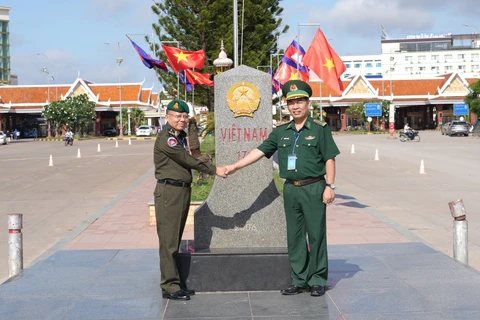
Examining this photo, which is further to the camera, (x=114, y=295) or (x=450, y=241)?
(x=450, y=241)

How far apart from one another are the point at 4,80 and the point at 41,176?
108m

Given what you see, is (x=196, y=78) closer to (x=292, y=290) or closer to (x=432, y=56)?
(x=292, y=290)

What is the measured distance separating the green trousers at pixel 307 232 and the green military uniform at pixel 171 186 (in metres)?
0.81

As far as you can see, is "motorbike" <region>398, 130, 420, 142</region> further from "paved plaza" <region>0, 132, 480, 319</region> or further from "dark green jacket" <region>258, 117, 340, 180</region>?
"dark green jacket" <region>258, 117, 340, 180</region>

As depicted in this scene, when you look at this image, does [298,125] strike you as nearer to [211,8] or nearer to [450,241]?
[450,241]

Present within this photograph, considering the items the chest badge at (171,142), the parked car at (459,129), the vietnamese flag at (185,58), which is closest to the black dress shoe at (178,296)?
the chest badge at (171,142)

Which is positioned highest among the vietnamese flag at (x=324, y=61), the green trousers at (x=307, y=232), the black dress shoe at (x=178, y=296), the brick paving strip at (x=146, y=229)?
the vietnamese flag at (x=324, y=61)

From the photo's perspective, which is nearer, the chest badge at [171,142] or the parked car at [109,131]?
the chest badge at [171,142]

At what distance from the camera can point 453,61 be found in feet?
427

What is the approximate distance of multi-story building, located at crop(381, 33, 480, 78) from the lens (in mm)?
129250

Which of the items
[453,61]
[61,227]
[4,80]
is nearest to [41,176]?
[61,227]

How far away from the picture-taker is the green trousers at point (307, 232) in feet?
20.0

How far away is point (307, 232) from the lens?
6.20 m

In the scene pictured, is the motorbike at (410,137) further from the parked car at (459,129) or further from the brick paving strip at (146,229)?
the brick paving strip at (146,229)
